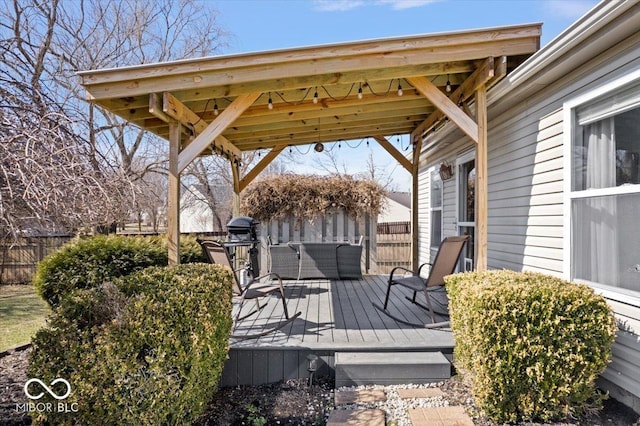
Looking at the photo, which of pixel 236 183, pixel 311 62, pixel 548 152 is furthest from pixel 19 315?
pixel 548 152

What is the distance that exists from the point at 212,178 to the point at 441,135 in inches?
483

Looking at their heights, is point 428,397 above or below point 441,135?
below

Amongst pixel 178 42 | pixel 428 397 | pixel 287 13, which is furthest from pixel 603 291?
pixel 178 42

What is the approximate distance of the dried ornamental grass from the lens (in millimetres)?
8359

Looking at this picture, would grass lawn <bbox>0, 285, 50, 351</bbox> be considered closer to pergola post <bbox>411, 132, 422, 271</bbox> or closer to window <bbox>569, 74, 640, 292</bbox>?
window <bbox>569, 74, 640, 292</bbox>

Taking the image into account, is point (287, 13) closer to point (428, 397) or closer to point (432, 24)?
point (432, 24)

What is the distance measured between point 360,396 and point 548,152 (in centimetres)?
276

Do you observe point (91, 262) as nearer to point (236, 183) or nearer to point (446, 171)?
point (236, 183)

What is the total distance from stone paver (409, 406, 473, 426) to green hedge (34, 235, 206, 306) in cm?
374

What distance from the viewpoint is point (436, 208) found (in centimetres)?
701

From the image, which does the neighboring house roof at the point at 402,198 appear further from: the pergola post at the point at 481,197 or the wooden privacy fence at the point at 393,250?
the pergola post at the point at 481,197

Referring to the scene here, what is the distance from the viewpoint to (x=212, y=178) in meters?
16.5

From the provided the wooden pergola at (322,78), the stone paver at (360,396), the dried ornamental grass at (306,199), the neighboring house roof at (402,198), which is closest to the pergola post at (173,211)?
the wooden pergola at (322,78)

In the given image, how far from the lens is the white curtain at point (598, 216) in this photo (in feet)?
8.96
